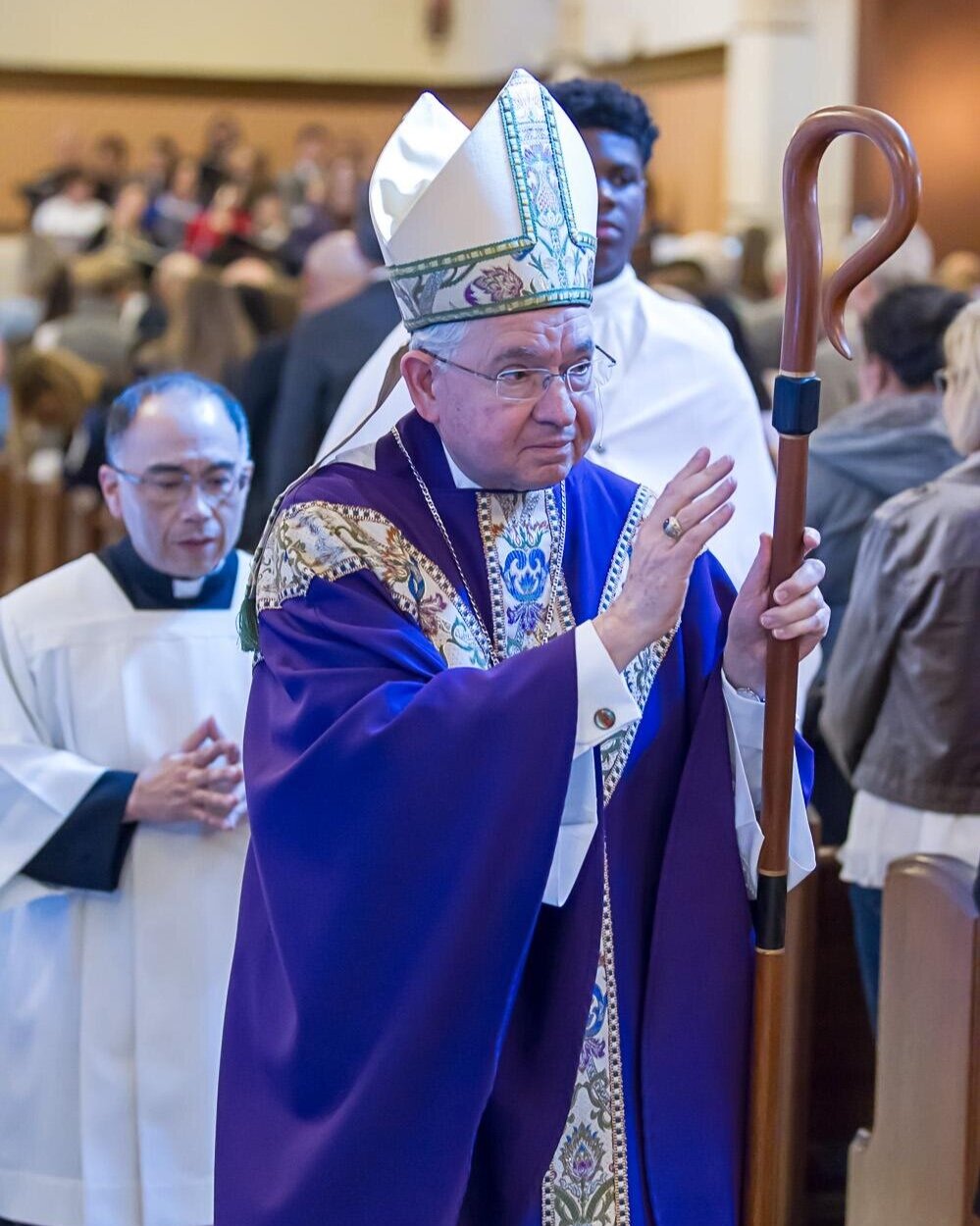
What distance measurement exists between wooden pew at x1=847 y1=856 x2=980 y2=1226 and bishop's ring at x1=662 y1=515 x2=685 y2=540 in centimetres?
109

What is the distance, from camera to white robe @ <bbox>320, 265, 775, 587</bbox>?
349 centimetres

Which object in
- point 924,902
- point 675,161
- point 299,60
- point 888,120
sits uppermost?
point 299,60

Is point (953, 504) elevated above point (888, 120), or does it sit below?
below

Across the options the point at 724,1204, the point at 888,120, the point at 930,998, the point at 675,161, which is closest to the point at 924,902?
the point at 930,998

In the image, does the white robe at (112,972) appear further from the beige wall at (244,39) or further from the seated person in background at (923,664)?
the beige wall at (244,39)

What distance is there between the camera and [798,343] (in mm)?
2162

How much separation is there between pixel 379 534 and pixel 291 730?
262mm

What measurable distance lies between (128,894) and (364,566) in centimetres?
109

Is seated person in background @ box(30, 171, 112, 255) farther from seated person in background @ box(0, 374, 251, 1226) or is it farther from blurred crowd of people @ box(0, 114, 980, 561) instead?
seated person in background @ box(0, 374, 251, 1226)

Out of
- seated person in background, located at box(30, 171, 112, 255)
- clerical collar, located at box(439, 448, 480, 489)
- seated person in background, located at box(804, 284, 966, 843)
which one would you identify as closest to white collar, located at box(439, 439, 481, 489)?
clerical collar, located at box(439, 448, 480, 489)

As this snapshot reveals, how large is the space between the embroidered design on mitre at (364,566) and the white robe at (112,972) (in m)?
0.90

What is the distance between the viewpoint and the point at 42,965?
3.09 m

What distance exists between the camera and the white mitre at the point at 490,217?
86.7 inches

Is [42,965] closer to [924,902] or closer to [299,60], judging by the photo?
[924,902]
